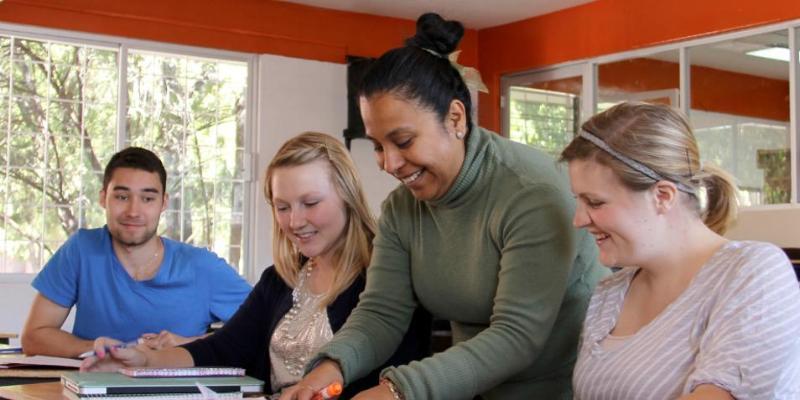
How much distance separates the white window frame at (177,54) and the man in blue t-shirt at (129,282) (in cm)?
334

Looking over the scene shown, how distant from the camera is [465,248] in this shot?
176 centimetres

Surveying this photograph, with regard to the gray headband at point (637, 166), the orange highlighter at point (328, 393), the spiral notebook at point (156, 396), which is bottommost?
the spiral notebook at point (156, 396)

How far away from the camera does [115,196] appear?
10.0 feet

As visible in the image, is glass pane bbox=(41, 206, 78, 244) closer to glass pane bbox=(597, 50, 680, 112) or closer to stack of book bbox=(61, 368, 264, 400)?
glass pane bbox=(597, 50, 680, 112)

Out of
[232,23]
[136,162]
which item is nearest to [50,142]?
[232,23]

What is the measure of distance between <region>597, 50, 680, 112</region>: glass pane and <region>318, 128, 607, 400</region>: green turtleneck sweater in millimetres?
4801

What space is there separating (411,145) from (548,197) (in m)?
0.24

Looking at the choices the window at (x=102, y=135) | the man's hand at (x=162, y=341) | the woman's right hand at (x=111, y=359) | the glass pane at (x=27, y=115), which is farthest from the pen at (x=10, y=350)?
the glass pane at (x=27, y=115)

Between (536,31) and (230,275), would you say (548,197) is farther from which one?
(536,31)

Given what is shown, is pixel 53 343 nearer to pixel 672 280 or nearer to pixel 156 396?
pixel 156 396

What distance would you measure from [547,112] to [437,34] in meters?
5.94

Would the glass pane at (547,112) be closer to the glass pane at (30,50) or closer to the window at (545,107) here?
the window at (545,107)

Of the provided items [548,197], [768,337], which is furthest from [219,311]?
[768,337]

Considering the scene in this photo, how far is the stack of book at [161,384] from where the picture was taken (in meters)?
1.75
